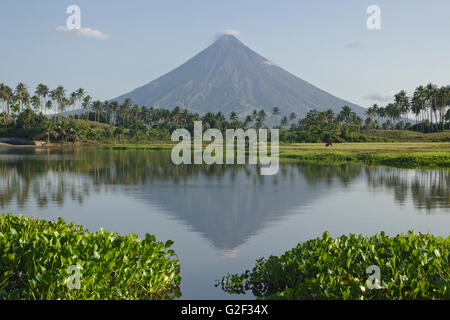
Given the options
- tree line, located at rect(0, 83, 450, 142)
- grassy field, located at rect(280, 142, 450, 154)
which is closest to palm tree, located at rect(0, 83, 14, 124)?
tree line, located at rect(0, 83, 450, 142)

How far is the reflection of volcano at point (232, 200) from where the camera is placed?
710 inches

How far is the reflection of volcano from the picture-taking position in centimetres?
1803

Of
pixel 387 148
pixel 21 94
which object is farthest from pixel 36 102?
pixel 387 148

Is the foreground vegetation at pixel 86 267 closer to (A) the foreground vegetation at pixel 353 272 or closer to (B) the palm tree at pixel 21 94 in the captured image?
(A) the foreground vegetation at pixel 353 272

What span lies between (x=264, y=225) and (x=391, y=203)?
32.3 ft

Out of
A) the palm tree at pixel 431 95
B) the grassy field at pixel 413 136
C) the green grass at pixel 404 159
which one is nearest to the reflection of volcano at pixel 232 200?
the green grass at pixel 404 159

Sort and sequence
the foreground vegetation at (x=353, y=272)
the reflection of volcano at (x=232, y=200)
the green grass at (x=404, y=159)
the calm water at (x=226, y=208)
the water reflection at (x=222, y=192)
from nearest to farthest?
the foreground vegetation at (x=353, y=272) < the calm water at (x=226, y=208) < the reflection of volcano at (x=232, y=200) < the water reflection at (x=222, y=192) < the green grass at (x=404, y=159)

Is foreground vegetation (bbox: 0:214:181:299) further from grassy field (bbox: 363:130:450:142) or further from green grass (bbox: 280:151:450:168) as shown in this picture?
grassy field (bbox: 363:130:450:142)

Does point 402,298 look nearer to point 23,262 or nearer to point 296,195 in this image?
point 23,262

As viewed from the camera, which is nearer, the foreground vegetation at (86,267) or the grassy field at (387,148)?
the foreground vegetation at (86,267)

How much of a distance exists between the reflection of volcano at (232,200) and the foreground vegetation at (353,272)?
3985 millimetres

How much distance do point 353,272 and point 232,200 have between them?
17321 millimetres

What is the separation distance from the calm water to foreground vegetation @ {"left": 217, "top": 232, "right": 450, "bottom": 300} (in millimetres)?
1104

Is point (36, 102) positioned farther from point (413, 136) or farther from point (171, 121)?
point (413, 136)
